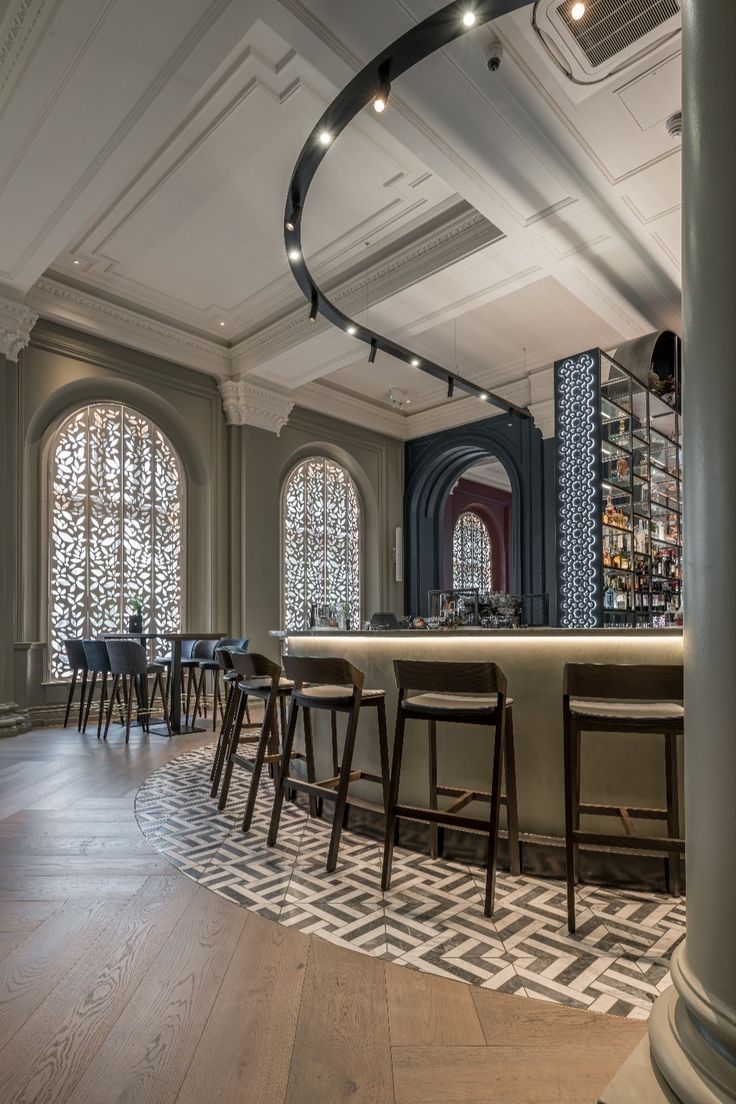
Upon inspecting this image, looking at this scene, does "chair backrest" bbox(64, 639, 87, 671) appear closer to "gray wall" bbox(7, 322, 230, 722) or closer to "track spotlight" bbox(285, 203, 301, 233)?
"gray wall" bbox(7, 322, 230, 722)

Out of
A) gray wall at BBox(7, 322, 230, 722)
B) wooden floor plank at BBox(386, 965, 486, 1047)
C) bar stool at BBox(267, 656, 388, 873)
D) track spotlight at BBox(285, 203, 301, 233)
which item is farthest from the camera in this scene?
gray wall at BBox(7, 322, 230, 722)

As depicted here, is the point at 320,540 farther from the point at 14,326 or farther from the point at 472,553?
the point at 472,553

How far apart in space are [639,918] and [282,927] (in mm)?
1292

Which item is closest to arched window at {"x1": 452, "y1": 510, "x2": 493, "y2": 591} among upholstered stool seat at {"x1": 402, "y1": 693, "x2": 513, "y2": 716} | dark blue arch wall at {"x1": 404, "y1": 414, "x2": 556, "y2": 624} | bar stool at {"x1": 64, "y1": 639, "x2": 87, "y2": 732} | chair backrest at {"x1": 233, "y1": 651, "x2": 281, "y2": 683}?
dark blue arch wall at {"x1": 404, "y1": 414, "x2": 556, "y2": 624}

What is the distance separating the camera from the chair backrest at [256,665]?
3.58 metres

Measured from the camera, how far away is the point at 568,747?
2.41 m

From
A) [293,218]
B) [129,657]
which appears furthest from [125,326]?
[293,218]

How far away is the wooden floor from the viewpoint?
154 centimetres

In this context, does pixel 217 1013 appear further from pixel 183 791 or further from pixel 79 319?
pixel 79 319

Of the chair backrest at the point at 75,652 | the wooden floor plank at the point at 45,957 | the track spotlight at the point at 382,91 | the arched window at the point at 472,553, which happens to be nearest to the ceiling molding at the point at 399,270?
the track spotlight at the point at 382,91

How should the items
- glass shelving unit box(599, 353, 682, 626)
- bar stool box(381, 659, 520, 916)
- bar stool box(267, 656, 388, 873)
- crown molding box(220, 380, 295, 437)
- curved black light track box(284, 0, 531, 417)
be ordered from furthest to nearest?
crown molding box(220, 380, 295, 437)
glass shelving unit box(599, 353, 682, 626)
bar stool box(267, 656, 388, 873)
curved black light track box(284, 0, 531, 417)
bar stool box(381, 659, 520, 916)

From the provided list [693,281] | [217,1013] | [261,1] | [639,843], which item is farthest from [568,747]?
[261,1]

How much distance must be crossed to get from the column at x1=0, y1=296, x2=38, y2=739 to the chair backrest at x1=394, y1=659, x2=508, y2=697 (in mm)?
4896

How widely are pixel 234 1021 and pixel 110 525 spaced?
648 cm
